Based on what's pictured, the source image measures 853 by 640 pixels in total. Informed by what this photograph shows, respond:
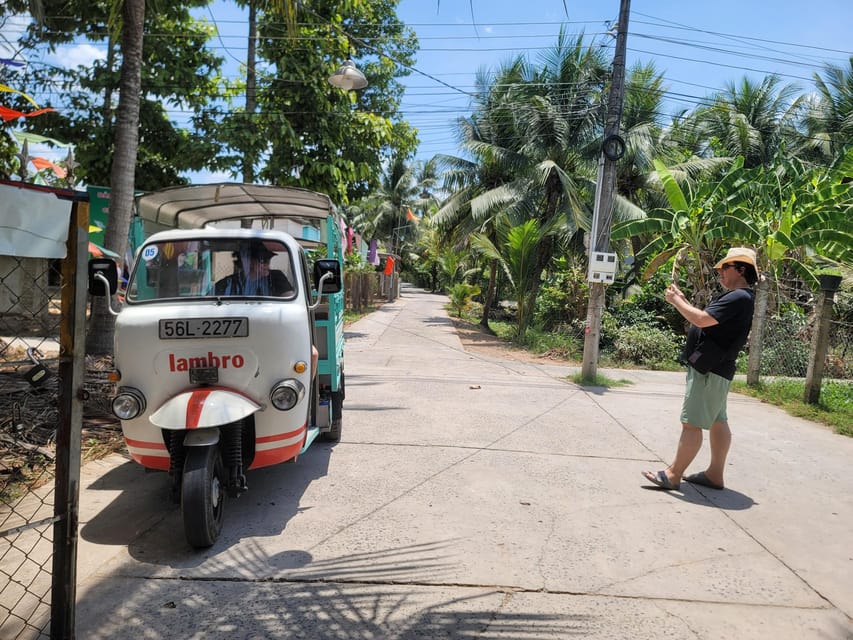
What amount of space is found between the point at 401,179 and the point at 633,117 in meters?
23.1

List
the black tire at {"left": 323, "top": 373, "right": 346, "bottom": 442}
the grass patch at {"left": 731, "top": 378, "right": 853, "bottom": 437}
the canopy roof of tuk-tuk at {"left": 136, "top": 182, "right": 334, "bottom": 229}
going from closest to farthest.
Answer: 1. the canopy roof of tuk-tuk at {"left": 136, "top": 182, "right": 334, "bottom": 229}
2. the black tire at {"left": 323, "top": 373, "right": 346, "bottom": 442}
3. the grass patch at {"left": 731, "top": 378, "right": 853, "bottom": 437}

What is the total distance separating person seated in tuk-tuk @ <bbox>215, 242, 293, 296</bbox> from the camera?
4.55m

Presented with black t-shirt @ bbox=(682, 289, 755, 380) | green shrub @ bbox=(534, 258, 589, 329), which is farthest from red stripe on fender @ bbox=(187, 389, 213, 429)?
green shrub @ bbox=(534, 258, 589, 329)

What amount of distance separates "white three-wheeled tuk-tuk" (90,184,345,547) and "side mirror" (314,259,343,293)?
11mm

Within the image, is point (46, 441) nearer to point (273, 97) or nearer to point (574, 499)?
point (574, 499)

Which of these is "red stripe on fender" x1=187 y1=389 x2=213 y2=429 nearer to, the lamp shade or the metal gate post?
the metal gate post

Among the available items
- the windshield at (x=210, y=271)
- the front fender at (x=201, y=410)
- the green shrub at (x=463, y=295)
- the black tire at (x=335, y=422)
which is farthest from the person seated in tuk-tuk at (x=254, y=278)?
the green shrub at (x=463, y=295)

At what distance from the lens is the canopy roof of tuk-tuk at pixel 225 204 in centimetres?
589

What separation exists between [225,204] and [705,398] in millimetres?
4984

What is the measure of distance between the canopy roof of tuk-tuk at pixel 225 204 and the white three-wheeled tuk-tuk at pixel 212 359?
1254 millimetres

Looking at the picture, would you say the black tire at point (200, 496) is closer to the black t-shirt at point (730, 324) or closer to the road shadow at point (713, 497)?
the road shadow at point (713, 497)

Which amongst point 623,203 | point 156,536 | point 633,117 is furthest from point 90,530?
point 633,117

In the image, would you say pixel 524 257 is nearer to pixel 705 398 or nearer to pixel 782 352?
pixel 782 352

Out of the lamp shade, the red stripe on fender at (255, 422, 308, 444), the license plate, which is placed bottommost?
the red stripe on fender at (255, 422, 308, 444)
